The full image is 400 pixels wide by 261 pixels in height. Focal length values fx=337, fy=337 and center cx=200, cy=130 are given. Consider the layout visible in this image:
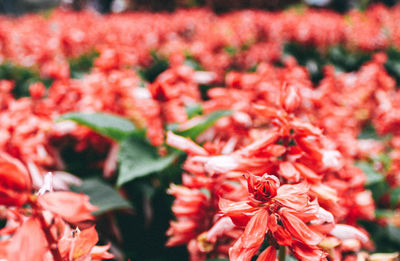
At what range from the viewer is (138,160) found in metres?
1.07

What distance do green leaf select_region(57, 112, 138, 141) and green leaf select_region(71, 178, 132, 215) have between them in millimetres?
175

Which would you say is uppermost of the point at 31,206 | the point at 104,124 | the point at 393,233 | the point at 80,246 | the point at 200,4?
the point at 31,206

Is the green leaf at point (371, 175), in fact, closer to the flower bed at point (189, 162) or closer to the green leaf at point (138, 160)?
the flower bed at point (189, 162)

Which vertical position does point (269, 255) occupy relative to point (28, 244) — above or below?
below

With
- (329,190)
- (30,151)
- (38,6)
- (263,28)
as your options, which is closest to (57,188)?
(30,151)

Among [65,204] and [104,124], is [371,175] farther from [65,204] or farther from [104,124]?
[65,204]

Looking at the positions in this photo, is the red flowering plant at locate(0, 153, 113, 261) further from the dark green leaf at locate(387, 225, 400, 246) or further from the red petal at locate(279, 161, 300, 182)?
the dark green leaf at locate(387, 225, 400, 246)

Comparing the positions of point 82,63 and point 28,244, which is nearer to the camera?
point 28,244

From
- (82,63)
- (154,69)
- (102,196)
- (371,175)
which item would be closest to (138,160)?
(102,196)

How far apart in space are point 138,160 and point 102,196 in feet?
0.50

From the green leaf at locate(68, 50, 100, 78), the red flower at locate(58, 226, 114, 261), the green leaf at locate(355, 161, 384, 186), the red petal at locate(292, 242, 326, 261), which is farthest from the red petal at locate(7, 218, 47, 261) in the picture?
the green leaf at locate(68, 50, 100, 78)

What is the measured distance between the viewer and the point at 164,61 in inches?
111

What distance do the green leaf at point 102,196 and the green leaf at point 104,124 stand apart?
0.57 feet

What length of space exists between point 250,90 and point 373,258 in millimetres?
847
